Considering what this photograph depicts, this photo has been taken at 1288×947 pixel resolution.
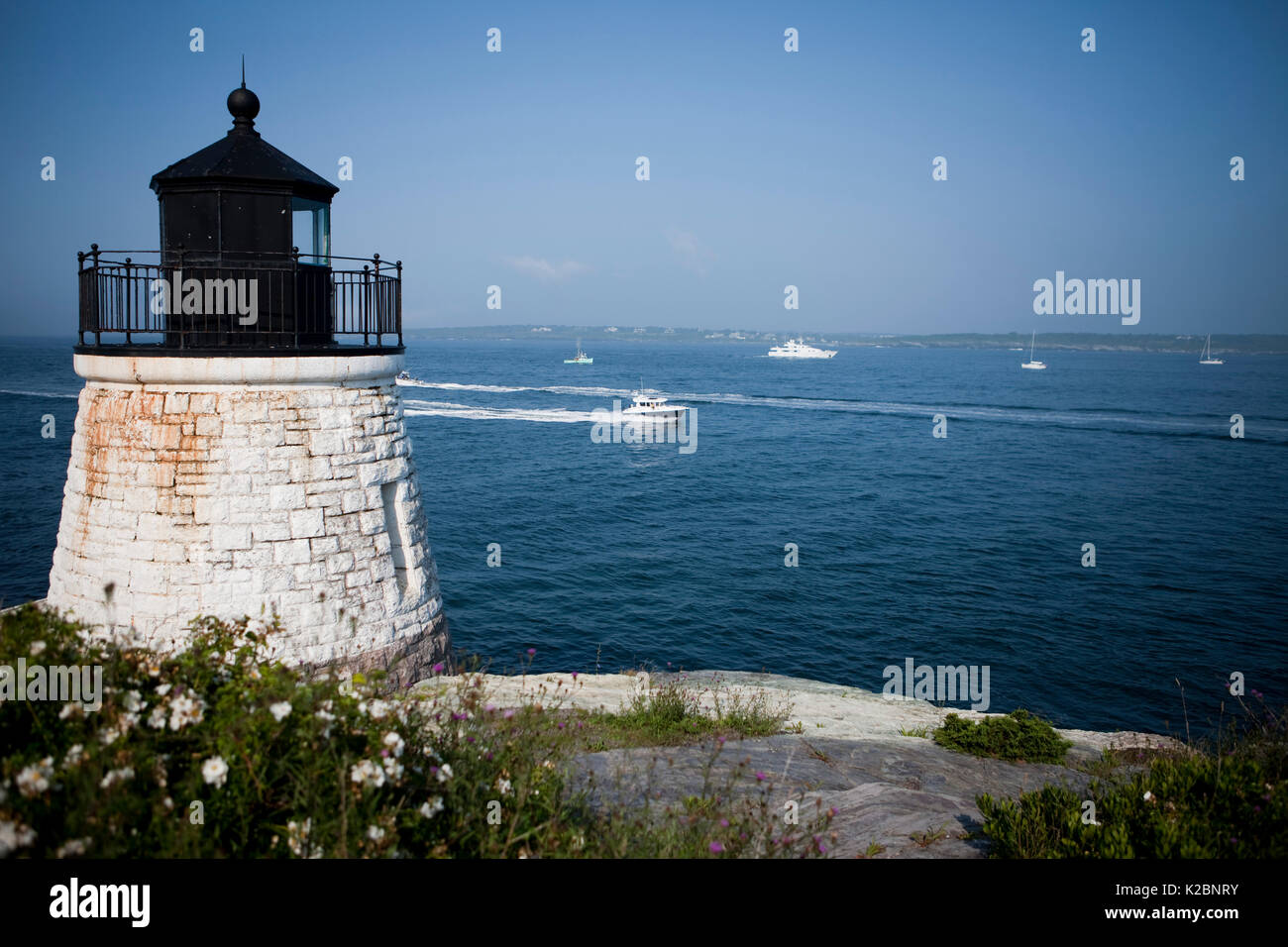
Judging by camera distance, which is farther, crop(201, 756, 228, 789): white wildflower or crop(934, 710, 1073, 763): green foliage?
crop(934, 710, 1073, 763): green foliage

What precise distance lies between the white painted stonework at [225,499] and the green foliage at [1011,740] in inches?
285

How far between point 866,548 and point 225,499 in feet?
85.6

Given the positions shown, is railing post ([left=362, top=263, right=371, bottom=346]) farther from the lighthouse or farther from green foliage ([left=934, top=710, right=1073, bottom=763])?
green foliage ([left=934, top=710, right=1073, bottom=763])

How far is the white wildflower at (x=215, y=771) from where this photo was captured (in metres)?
4.09

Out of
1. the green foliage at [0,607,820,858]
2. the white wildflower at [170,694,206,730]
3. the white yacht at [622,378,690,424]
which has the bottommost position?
the green foliage at [0,607,820,858]

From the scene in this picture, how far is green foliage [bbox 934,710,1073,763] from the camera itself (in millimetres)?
10273

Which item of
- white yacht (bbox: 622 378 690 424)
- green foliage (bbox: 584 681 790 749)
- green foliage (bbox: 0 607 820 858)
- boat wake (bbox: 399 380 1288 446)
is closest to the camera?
green foliage (bbox: 0 607 820 858)

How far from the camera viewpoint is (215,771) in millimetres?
4105

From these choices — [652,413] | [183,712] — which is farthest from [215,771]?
[652,413]

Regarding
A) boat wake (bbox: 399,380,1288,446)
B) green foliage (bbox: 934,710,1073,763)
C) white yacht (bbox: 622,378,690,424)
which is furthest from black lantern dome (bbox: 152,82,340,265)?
boat wake (bbox: 399,380,1288,446)

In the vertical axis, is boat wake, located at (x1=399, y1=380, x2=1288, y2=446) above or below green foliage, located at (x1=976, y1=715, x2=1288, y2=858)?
above

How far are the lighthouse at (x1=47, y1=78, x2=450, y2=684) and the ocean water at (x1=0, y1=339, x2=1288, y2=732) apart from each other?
674cm

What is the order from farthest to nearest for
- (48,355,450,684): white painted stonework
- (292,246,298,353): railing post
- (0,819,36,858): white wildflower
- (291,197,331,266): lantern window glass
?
(291,197,331,266): lantern window glass → (292,246,298,353): railing post → (48,355,450,684): white painted stonework → (0,819,36,858): white wildflower

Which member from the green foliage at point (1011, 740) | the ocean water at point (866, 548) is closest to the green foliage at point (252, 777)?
the green foliage at point (1011, 740)
